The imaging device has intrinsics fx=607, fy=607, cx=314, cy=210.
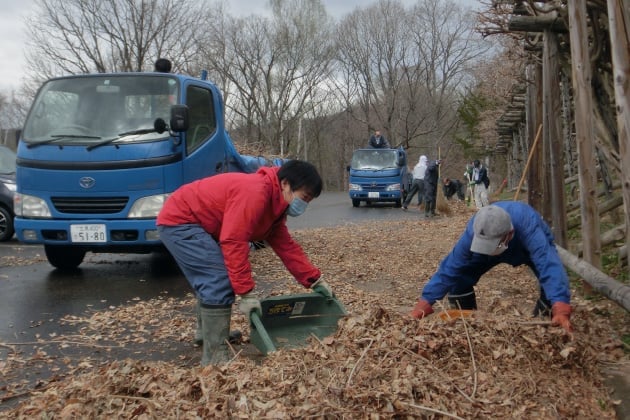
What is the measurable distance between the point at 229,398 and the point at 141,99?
4.97 metres

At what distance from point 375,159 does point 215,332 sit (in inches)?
751

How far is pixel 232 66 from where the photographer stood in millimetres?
38375

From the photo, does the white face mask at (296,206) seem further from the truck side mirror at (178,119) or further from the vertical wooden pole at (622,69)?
the truck side mirror at (178,119)

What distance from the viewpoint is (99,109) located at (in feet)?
23.0

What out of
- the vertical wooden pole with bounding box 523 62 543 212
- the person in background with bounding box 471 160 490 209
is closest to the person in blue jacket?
the vertical wooden pole with bounding box 523 62 543 212

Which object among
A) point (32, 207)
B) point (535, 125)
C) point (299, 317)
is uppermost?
point (535, 125)

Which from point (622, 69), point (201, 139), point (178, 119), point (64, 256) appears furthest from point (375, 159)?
point (622, 69)

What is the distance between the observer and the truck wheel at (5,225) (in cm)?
1094

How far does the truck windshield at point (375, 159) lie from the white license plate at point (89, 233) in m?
16.3

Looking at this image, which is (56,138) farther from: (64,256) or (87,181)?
(64,256)

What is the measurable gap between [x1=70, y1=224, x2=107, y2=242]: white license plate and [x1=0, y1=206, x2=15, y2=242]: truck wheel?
5112 mm

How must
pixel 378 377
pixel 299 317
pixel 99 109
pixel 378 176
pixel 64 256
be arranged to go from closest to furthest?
pixel 378 377
pixel 299 317
pixel 99 109
pixel 64 256
pixel 378 176

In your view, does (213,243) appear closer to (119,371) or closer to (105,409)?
(119,371)

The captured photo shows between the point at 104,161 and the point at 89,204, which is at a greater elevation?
the point at 104,161
